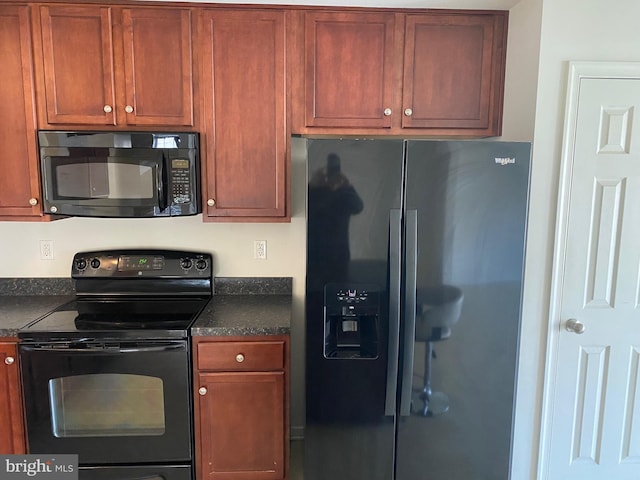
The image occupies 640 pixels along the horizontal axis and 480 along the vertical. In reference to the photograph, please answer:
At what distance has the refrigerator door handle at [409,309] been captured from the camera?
1.81m

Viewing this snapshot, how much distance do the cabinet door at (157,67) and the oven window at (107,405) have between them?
1220mm

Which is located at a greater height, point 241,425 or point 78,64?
point 78,64

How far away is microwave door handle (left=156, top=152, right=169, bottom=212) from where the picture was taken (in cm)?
207

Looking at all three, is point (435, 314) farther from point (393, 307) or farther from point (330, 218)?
point (330, 218)

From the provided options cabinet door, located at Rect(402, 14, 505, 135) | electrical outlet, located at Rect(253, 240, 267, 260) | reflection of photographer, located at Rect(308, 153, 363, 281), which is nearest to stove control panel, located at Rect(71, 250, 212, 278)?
electrical outlet, located at Rect(253, 240, 267, 260)

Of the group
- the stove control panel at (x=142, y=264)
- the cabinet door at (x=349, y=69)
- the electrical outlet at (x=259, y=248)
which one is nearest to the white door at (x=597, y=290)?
the cabinet door at (x=349, y=69)

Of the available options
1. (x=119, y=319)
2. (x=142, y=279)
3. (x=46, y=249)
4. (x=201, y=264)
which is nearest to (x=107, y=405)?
(x=119, y=319)

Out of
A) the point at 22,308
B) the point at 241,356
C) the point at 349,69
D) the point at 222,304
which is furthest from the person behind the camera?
the point at 222,304

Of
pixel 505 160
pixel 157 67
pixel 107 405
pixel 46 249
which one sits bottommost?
pixel 107 405

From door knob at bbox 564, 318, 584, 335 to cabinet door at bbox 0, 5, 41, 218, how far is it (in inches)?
101

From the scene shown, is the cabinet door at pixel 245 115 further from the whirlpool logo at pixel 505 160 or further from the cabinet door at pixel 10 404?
the cabinet door at pixel 10 404

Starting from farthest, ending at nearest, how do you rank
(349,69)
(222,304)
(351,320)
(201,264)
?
(201,264), (222,304), (349,69), (351,320)

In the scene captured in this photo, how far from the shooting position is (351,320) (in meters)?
1.92

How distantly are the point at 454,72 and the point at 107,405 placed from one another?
2.27 metres
